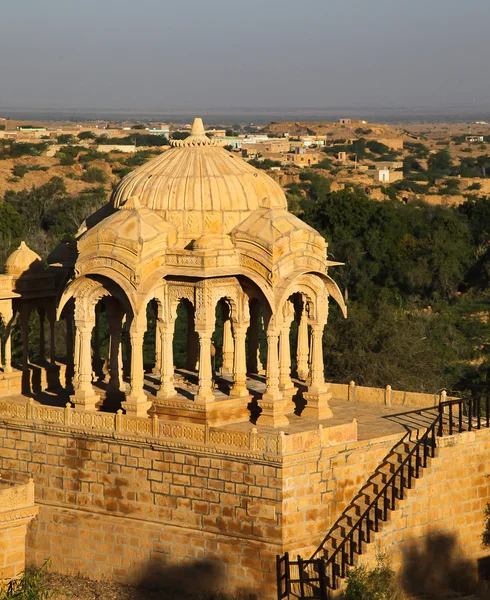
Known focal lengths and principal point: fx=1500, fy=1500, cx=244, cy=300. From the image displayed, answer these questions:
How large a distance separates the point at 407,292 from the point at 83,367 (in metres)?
30.6

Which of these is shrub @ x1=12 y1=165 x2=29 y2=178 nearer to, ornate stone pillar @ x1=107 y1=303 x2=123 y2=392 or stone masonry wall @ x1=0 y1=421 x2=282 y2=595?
ornate stone pillar @ x1=107 y1=303 x2=123 y2=392

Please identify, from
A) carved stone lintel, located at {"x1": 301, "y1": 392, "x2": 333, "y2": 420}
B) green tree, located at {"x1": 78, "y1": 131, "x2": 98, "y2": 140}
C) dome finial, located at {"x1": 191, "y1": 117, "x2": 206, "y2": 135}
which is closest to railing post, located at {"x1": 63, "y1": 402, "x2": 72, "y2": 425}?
carved stone lintel, located at {"x1": 301, "y1": 392, "x2": 333, "y2": 420}

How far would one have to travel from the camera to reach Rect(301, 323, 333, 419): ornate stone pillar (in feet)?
79.6

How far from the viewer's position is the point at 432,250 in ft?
178

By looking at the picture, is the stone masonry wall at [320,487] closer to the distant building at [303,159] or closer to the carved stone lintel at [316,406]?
the carved stone lintel at [316,406]

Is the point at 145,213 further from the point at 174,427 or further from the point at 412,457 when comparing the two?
the point at 412,457

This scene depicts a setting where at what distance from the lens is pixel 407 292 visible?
53.5 m

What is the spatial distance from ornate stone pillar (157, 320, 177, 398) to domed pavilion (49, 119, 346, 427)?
0.07 ft

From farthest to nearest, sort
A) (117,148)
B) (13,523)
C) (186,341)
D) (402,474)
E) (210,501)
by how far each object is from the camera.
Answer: (117,148) → (186,341) → (402,474) → (210,501) → (13,523)

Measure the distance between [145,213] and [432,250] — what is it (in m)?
31.6

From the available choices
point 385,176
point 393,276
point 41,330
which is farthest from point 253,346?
point 385,176

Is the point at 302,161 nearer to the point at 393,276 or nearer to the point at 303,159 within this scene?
the point at 303,159

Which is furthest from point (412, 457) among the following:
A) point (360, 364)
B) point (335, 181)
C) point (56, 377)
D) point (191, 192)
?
point (335, 181)

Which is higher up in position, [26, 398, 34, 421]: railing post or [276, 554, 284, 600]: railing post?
[26, 398, 34, 421]: railing post
